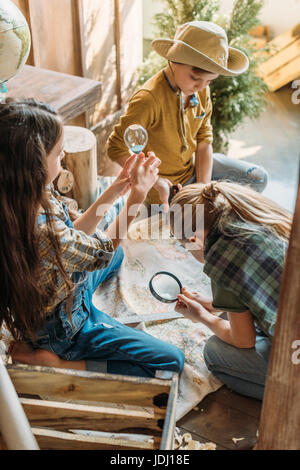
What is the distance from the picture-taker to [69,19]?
9.05 ft

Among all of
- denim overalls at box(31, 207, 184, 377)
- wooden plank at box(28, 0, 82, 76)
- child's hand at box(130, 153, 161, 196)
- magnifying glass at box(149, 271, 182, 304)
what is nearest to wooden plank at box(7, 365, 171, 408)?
denim overalls at box(31, 207, 184, 377)

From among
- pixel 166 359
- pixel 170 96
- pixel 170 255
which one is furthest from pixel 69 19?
pixel 166 359

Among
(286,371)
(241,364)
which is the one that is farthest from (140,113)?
(286,371)

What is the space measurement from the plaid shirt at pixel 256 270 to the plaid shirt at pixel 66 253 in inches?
14.4

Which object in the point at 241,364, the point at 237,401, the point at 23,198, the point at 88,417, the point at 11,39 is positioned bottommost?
the point at 237,401

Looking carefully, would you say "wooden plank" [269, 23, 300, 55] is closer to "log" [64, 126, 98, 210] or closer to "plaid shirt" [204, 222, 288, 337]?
"log" [64, 126, 98, 210]

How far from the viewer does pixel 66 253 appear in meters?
1.38

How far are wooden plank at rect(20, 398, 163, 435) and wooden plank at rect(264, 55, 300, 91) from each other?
357 cm

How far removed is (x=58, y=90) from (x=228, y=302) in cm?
135

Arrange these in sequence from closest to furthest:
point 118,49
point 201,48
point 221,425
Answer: point 221,425
point 201,48
point 118,49

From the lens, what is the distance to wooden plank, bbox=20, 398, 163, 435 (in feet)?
3.70

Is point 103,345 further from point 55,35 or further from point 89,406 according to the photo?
point 55,35

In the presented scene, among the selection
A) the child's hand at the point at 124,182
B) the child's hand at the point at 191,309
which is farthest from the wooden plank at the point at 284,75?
the child's hand at the point at 191,309

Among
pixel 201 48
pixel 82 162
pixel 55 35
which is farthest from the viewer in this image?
pixel 55 35
